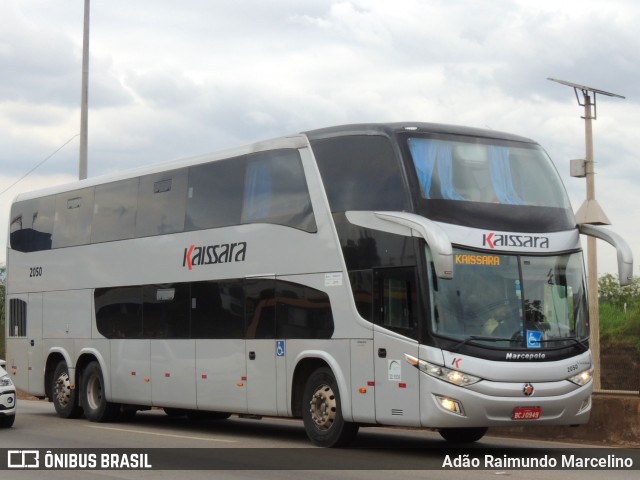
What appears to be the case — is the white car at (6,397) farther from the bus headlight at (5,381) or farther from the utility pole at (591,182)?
the utility pole at (591,182)

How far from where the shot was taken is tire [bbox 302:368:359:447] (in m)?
15.6

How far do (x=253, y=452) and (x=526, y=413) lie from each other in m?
3.65

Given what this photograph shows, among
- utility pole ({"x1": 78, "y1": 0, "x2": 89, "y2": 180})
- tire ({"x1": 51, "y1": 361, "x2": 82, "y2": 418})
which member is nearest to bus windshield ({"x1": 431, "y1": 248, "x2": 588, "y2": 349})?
tire ({"x1": 51, "y1": 361, "x2": 82, "y2": 418})

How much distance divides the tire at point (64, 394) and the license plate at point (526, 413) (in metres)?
11.0

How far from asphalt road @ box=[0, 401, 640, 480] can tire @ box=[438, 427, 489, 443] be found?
0.14 metres

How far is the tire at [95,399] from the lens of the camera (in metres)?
21.6

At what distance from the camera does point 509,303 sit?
47.6ft

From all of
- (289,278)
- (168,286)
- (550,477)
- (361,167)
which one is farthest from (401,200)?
(168,286)

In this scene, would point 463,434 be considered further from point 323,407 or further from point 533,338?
point 533,338

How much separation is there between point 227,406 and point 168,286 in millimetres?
2693

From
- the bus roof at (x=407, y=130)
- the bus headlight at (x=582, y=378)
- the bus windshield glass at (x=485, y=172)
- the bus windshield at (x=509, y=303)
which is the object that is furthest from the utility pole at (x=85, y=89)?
the bus headlight at (x=582, y=378)

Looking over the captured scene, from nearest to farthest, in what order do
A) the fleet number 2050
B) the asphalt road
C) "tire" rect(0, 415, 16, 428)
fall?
the asphalt road, "tire" rect(0, 415, 16, 428), the fleet number 2050

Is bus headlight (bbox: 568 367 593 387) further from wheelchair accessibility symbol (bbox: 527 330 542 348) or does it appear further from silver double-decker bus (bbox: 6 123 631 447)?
wheelchair accessibility symbol (bbox: 527 330 542 348)

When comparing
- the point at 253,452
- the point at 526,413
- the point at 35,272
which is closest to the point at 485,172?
the point at 526,413
